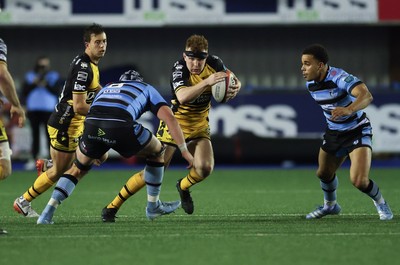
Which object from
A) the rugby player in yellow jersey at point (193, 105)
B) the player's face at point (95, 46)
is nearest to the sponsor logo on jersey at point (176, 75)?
the rugby player in yellow jersey at point (193, 105)

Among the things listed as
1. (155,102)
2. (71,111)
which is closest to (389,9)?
(71,111)

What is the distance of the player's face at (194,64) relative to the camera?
9.49 meters

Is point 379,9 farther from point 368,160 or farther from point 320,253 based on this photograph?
point 320,253

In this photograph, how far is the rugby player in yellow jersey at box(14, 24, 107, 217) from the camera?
9227 mm

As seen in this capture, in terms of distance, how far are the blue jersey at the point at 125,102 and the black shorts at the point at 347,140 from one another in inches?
71.2

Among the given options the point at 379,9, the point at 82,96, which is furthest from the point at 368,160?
the point at 379,9

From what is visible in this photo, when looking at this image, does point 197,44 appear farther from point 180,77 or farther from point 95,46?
point 95,46

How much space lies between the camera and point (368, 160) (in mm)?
9047

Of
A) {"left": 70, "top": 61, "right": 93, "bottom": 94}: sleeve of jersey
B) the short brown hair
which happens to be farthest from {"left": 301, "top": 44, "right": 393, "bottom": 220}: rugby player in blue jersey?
{"left": 70, "top": 61, "right": 93, "bottom": 94}: sleeve of jersey

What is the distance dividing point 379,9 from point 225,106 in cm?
380

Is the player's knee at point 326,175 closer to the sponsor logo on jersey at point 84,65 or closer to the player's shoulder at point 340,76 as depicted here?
the player's shoulder at point 340,76

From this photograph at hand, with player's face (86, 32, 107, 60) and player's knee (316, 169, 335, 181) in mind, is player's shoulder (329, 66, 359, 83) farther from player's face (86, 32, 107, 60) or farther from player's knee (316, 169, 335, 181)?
player's face (86, 32, 107, 60)

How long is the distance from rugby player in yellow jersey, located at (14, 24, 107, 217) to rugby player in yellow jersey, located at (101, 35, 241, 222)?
843mm

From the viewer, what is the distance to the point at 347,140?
30.1ft
